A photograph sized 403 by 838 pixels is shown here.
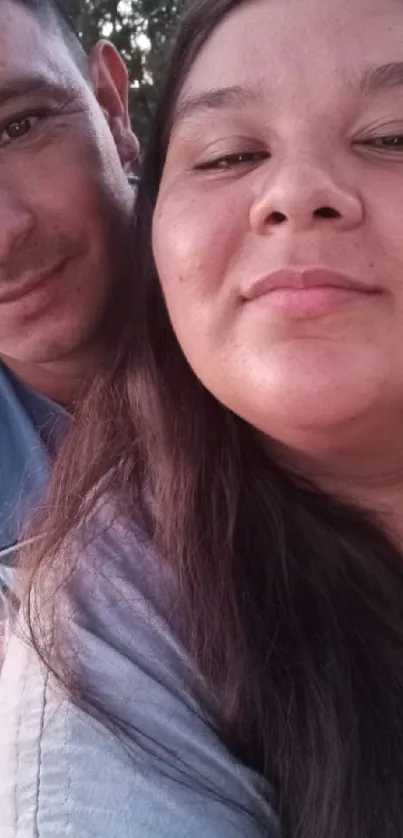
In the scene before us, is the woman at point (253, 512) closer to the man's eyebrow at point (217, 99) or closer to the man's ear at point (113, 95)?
the man's eyebrow at point (217, 99)

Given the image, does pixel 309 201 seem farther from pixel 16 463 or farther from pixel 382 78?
pixel 16 463

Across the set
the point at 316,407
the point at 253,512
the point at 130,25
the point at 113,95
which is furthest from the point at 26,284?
the point at 130,25

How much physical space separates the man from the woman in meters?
0.38

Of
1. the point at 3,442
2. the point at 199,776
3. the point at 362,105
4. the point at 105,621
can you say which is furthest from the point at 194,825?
the point at 3,442

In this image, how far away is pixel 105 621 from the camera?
80 centimetres

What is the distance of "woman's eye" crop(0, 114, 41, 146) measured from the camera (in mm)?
1316

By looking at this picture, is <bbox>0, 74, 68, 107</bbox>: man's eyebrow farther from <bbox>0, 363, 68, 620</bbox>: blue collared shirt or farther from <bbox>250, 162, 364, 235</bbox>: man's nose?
<bbox>250, 162, 364, 235</bbox>: man's nose

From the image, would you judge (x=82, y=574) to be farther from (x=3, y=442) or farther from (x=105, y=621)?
(x=3, y=442)

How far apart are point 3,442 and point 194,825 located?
777mm

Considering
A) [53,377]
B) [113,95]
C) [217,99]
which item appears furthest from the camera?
[113,95]

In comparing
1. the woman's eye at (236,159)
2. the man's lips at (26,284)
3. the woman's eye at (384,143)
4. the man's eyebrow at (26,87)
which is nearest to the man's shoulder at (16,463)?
the man's lips at (26,284)

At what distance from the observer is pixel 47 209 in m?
1.29

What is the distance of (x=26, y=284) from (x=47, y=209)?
114mm

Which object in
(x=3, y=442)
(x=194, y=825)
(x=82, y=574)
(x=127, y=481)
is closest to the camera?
(x=194, y=825)
